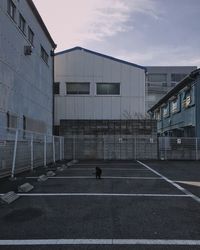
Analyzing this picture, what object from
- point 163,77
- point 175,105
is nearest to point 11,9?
point 175,105

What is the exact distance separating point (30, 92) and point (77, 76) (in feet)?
37.9

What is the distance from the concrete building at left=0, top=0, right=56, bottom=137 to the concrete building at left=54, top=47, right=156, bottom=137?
208 inches

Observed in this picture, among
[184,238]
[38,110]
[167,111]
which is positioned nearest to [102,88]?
[38,110]

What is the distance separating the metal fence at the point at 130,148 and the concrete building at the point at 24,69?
10.0ft

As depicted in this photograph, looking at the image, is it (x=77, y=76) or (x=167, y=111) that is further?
(x=167, y=111)

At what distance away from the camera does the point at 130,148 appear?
26.1 metres

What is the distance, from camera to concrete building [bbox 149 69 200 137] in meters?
27.5

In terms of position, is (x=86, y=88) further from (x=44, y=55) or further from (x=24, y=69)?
(x=24, y=69)

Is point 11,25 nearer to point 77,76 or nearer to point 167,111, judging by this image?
point 77,76

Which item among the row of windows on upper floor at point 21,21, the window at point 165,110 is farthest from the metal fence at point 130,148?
the window at point 165,110

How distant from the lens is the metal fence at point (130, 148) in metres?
25.9

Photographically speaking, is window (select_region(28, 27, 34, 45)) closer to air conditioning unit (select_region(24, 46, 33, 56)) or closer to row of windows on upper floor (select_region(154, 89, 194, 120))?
air conditioning unit (select_region(24, 46, 33, 56))

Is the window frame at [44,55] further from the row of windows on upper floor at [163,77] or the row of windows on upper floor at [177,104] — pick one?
the row of windows on upper floor at [163,77]

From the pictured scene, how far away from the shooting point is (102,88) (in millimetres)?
30156
